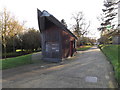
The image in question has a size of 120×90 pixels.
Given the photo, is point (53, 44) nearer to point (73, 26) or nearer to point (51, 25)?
point (51, 25)

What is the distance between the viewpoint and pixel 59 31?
11289 mm

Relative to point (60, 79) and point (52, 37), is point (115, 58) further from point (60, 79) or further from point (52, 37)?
point (52, 37)

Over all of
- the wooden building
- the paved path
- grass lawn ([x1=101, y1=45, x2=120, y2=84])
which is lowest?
the paved path

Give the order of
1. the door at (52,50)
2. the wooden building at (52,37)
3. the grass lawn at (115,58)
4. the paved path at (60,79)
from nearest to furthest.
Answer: the paved path at (60,79)
the grass lawn at (115,58)
the wooden building at (52,37)
the door at (52,50)

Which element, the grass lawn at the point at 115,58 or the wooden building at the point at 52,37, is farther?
the wooden building at the point at 52,37

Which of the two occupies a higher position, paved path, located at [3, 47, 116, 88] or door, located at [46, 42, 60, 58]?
door, located at [46, 42, 60, 58]

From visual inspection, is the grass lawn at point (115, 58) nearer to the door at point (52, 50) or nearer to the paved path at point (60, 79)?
the paved path at point (60, 79)

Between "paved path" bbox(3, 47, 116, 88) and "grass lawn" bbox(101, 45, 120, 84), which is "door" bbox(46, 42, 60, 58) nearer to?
"paved path" bbox(3, 47, 116, 88)

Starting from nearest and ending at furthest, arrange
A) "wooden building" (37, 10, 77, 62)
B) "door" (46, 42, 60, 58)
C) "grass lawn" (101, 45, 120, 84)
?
"grass lawn" (101, 45, 120, 84)
"wooden building" (37, 10, 77, 62)
"door" (46, 42, 60, 58)

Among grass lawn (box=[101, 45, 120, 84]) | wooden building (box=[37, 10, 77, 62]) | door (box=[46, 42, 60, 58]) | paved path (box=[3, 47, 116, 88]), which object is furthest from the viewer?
door (box=[46, 42, 60, 58])

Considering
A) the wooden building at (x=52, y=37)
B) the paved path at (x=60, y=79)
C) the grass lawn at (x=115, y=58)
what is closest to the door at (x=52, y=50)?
the wooden building at (x=52, y=37)

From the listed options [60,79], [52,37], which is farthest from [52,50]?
[60,79]

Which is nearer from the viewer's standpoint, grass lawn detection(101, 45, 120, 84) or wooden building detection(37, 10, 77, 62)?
grass lawn detection(101, 45, 120, 84)

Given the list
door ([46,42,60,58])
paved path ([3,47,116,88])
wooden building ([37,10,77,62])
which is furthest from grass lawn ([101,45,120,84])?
door ([46,42,60,58])
